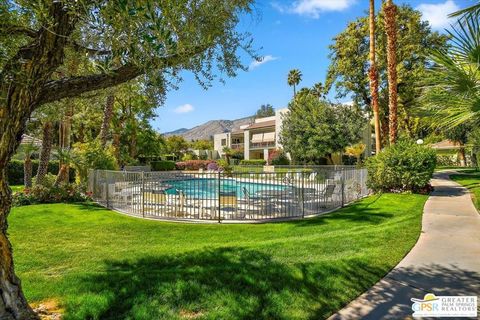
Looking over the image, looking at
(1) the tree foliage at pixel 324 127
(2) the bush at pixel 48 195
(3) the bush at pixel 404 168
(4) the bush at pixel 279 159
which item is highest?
(1) the tree foliage at pixel 324 127

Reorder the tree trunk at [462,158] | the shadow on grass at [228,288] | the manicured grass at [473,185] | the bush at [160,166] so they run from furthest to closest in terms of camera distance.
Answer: the tree trunk at [462,158] → the bush at [160,166] → the manicured grass at [473,185] → the shadow on grass at [228,288]

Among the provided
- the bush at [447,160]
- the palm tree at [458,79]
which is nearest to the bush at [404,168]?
the palm tree at [458,79]

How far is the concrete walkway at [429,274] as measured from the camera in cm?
463

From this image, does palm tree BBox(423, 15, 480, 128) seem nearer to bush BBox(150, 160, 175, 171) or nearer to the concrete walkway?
the concrete walkway

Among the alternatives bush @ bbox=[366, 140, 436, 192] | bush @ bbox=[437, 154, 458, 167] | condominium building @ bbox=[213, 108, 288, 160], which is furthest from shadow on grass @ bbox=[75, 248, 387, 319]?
bush @ bbox=[437, 154, 458, 167]

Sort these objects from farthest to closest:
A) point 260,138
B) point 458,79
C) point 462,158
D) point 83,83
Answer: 1. point 260,138
2. point 462,158
3. point 458,79
4. point 83,83

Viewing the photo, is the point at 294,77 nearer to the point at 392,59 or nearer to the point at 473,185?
the point at 392,59

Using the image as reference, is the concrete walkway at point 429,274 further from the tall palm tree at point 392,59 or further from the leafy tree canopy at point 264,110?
the leafy tree canopy at point 264,110

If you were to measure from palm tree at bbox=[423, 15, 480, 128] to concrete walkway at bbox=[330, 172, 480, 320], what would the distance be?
8.72ft

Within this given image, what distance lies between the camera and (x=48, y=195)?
1577cm

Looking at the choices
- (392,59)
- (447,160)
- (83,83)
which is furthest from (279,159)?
(83,83)

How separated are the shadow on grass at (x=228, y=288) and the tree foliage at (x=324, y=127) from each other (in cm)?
2539

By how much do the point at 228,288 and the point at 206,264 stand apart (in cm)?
145

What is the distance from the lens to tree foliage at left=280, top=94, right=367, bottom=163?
30.7 metres
